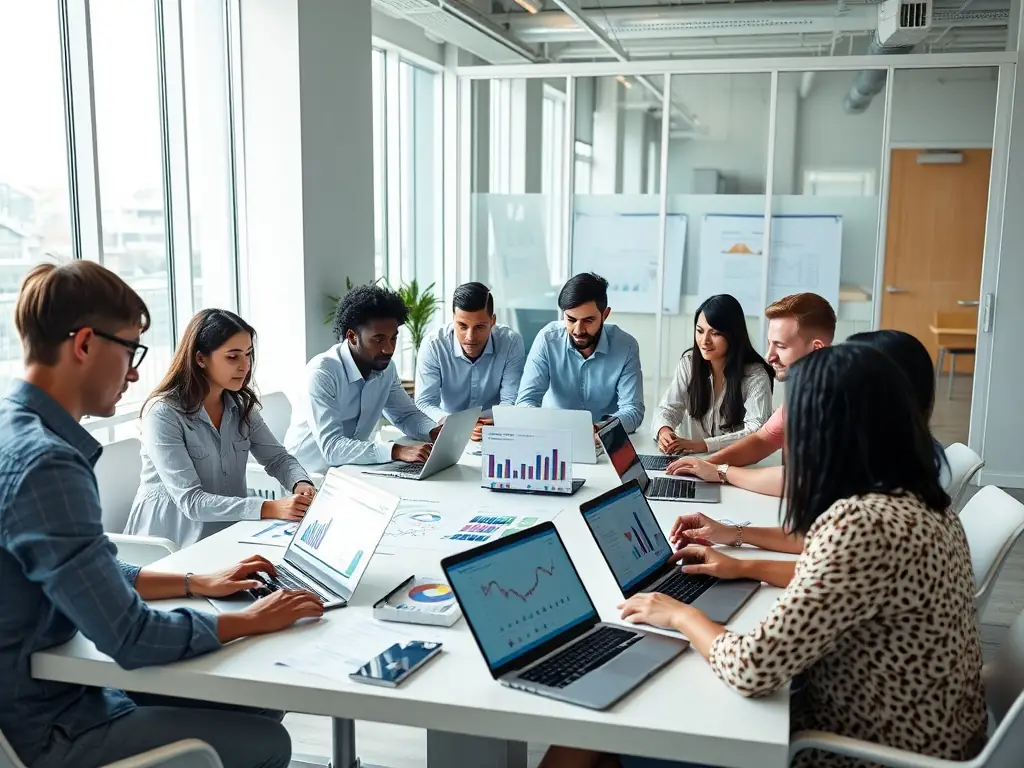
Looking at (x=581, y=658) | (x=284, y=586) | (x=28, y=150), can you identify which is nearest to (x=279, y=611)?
(x=284, y=586)

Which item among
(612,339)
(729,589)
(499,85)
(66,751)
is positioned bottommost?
(66,751)

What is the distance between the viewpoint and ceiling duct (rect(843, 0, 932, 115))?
5.85 metres

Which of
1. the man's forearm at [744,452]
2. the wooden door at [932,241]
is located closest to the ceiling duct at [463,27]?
the wooden door at [932,241]

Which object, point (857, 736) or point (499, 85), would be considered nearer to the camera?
point (857, 736)

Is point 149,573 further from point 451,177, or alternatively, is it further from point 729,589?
point 451,177

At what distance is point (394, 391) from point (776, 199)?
341 cm

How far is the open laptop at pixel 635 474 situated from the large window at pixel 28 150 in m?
2.39

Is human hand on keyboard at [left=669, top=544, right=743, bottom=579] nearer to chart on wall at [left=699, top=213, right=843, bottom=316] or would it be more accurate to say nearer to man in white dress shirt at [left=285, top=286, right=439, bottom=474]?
man in white dress shirt at [left=285, top=286, right=439, bottom=474]

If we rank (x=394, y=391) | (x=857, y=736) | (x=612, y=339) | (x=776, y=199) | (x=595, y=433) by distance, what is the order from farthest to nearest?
(x=776, y=199) → (x=612, y=339) → (x=394, y=391) → (x=595, y=433) → (x=857, y=736)

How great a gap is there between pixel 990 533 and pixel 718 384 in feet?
5.38

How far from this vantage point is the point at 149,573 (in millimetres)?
1998

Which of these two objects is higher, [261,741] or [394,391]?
[394,391]

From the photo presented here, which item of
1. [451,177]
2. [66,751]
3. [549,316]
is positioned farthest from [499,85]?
[66,751]

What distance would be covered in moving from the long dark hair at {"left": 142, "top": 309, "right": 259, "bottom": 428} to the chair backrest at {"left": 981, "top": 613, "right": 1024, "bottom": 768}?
2.19 meters
